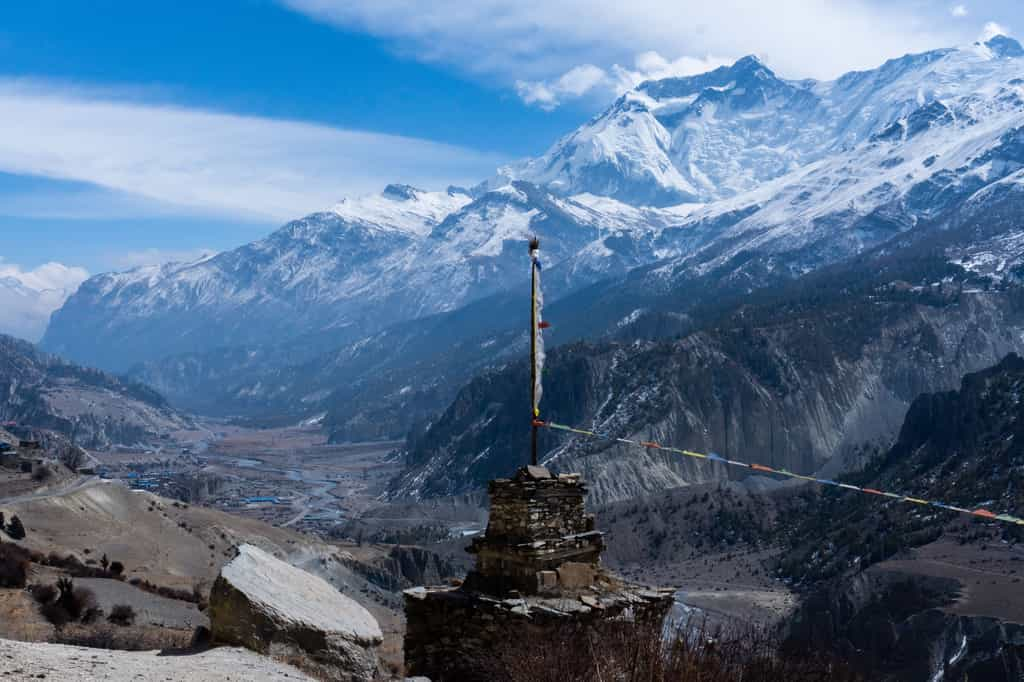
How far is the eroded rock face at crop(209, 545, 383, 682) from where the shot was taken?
1345 centimetres

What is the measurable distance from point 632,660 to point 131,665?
6083 mm

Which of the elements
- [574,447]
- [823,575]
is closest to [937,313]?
[574,447]

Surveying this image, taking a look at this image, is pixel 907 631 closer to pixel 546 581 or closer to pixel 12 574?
pixel 546 581

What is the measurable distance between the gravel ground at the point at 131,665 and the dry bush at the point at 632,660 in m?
3.03

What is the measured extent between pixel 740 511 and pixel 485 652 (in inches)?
3577

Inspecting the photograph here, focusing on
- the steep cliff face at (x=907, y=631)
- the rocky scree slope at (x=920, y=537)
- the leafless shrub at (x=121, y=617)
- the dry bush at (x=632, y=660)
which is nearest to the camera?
the dry bush at (x=632, y=660)

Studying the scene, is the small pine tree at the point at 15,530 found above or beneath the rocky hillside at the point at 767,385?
beneath

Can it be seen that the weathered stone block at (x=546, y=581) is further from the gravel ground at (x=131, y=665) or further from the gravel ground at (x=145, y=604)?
the gravel ground at (x=145, y=604)

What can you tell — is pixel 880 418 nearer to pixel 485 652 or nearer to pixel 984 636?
pixel 984 636

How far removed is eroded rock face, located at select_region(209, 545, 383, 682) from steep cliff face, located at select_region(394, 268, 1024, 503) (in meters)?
112

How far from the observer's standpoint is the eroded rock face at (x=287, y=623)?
13453 millimetres

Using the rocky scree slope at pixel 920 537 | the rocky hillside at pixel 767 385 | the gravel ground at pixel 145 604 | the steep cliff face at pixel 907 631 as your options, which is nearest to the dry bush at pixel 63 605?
the gravel ground at pixel 145 604

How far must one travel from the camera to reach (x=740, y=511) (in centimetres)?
10181

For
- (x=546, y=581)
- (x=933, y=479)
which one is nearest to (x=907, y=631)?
(x=933, y=479)
